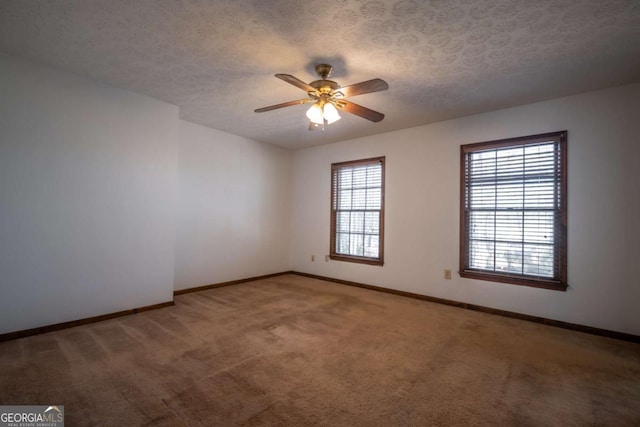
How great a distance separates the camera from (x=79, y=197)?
3066mm

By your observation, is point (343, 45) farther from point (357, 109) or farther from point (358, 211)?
point (358, 211)

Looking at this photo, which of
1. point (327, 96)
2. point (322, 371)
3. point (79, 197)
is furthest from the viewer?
point (79, 197)

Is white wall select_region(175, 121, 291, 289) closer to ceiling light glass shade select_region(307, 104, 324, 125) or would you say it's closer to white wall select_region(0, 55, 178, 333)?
white wall select_region(0, 55, 178, 333)

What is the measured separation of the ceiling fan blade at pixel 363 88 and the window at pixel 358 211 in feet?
7.81

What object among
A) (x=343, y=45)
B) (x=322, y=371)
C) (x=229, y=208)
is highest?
(x=343, y=45)

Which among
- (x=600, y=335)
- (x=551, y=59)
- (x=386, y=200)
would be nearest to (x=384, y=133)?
(x=386, y=200)

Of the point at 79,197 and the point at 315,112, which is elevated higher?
the point at 315,112

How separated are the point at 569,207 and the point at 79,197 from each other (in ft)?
17.7

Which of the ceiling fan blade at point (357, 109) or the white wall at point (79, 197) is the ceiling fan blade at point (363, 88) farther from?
the white wall at point (79, 197)

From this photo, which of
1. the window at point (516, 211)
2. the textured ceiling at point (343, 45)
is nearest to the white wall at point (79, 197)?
the textured ceiling at point (343, 45)

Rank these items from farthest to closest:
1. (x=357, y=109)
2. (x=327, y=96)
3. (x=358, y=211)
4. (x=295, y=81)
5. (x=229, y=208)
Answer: (x=358, y=211)
(x=229, y=208)
(x=357, y=109)
(x=327, y=96)
(x=295, y=81)

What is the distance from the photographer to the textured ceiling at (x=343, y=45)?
6.56 ft

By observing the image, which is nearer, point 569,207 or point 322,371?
point 322,371

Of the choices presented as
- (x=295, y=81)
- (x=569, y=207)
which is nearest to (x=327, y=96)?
(x=295, y=81)
